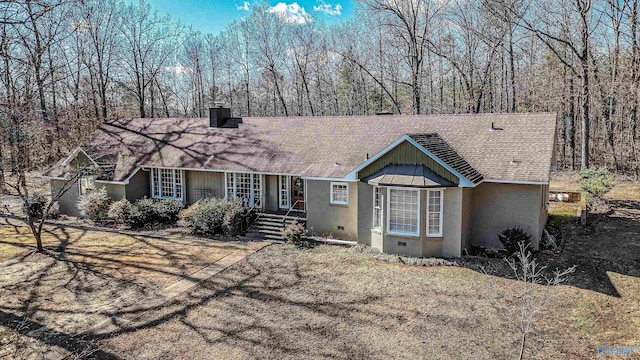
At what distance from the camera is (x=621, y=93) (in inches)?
1248

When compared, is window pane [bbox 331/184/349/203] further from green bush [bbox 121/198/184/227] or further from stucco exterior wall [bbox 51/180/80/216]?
stucco exterior wall [bbox 51/180/80/216]

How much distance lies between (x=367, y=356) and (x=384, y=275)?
193 inches

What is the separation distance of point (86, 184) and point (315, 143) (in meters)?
13.5

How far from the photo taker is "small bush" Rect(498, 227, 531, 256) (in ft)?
49.8

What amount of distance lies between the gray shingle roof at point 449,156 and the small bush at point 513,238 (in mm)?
2303

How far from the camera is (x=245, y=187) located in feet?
69.2

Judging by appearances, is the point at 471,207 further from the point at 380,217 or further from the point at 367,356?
the point at 367,356

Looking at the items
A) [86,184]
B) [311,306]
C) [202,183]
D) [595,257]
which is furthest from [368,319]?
[86,184]

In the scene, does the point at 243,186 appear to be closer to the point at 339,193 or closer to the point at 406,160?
the point at 339,193

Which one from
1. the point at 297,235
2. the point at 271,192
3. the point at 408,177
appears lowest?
the point at 297,235

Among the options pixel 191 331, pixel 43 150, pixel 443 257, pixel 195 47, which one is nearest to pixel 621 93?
pixel 443 257

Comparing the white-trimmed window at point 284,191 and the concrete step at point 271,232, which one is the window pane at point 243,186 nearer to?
the white-trimmed window at point 284,191

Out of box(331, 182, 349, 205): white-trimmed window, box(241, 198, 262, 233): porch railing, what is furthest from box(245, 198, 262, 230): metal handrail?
box(331, 182, 349, 205): white-trimmed window

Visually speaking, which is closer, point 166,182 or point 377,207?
point 377,207
